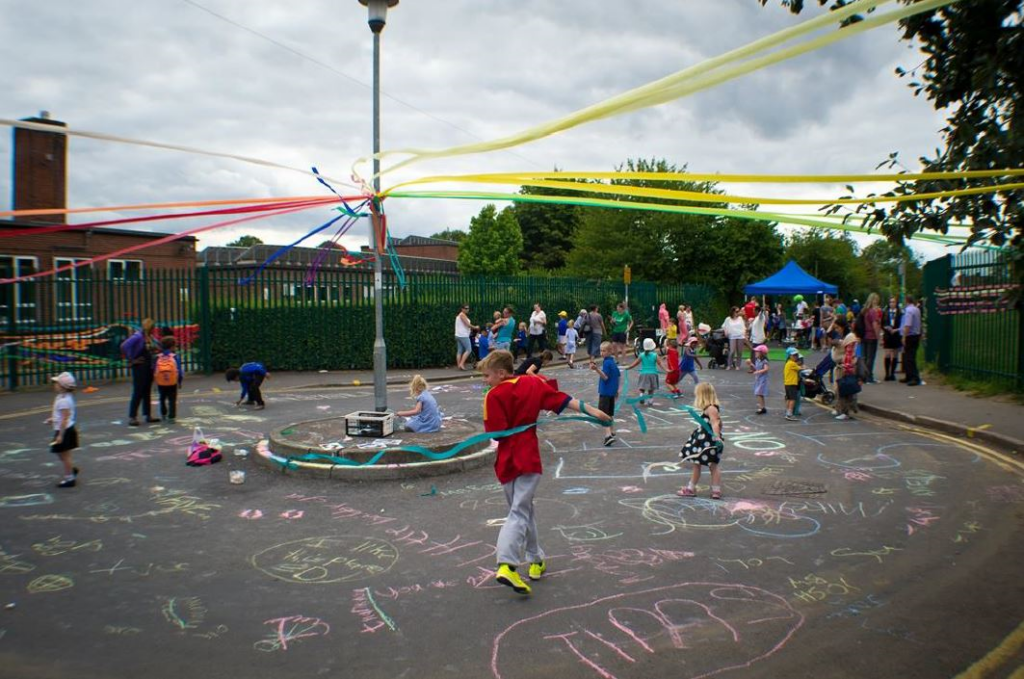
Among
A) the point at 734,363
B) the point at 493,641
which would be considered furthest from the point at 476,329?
the point at 493,641

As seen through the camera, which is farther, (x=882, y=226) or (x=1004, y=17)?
(x=882, y=226)

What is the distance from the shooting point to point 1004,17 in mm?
6168

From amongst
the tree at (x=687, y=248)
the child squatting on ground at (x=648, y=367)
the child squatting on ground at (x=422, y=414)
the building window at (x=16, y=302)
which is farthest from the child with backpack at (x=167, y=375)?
the tree at (x=687, y=248)

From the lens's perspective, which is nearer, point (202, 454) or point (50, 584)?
point (50, 584)

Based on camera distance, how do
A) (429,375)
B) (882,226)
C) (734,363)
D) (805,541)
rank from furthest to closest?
(734,363) < (429,375) < (882,226) < (805,541)

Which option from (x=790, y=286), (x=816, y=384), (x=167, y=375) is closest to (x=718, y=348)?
(x=816, y=384)

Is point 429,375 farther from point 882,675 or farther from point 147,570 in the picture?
point 882,675

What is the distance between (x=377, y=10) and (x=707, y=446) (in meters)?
6.40

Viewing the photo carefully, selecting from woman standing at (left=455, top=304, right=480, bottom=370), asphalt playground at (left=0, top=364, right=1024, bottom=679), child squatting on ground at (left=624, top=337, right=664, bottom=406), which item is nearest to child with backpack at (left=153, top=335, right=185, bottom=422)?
asphalt playground at (left=0, top=364, right=1024, bottom=679)

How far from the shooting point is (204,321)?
17.8 metres

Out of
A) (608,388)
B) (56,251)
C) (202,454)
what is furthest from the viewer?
(56,251)

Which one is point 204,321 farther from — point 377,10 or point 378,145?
point 377,10

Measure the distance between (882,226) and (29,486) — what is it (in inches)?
380

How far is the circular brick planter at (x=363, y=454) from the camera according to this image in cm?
773
